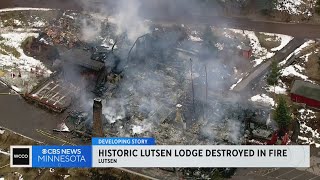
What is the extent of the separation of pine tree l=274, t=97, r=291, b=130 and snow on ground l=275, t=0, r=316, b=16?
22.8m

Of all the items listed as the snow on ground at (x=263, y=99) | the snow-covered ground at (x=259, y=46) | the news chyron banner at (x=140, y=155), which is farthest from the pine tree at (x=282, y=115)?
the snow-covered ground at (x=259, y=46)

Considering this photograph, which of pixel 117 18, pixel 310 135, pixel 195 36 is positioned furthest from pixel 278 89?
pixel 117 18

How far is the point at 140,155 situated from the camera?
129 feet

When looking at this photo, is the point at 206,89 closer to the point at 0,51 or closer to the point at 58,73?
the point at 58,73

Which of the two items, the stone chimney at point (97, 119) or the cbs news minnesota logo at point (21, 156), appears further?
the stone chimney at point (97, 119)

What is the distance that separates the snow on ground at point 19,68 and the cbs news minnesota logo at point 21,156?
11.3 meters

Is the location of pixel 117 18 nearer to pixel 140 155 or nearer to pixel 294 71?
pixel 294 71

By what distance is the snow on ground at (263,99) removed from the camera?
48.6 m

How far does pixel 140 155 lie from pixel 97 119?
5.88 meters

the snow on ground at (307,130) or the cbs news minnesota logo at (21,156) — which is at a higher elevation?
the snow on ground at (307,130)

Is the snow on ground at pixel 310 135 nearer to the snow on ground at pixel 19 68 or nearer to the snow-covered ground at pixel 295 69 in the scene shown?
the snow-covered ground at pixel 295 69

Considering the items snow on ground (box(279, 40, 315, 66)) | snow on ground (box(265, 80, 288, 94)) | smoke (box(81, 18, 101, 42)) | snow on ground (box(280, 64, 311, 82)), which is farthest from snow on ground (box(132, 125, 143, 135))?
snow on ground (box(279, 40, 315, 66))

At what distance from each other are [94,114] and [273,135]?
14649 millimetres

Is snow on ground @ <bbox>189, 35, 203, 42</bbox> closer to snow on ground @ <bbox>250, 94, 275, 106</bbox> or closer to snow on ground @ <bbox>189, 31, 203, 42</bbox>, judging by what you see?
snow on ground @ <bbox>189, 31, 203, 42</bbox>
